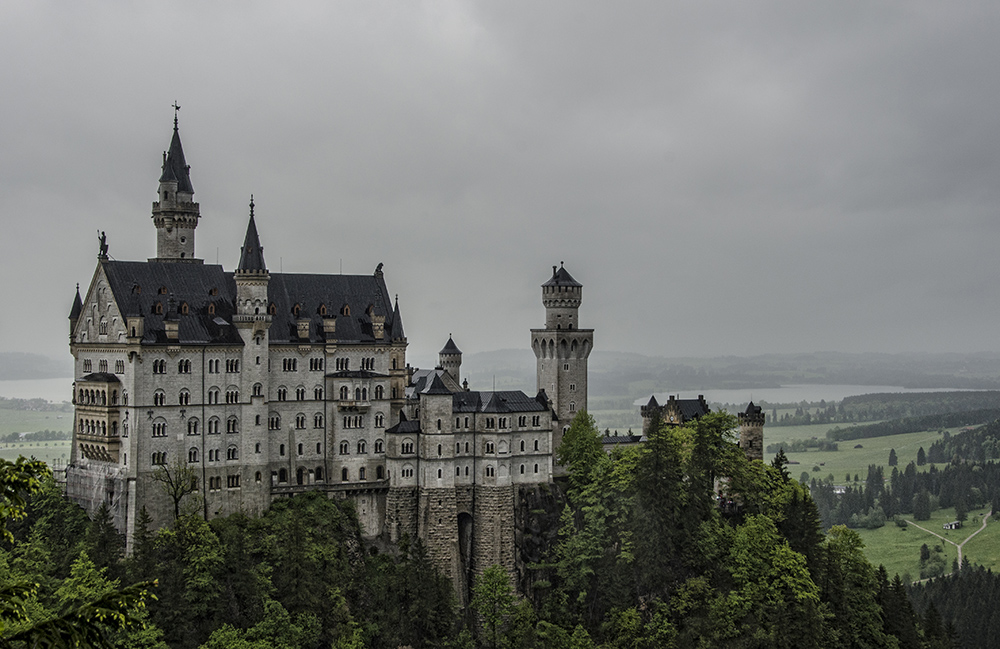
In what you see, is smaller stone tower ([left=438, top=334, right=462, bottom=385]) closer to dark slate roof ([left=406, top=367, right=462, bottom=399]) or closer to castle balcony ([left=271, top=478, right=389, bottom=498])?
dark slate roof ([left=406, top=367, right=462, bottom=399])

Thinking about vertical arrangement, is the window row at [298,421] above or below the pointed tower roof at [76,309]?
below

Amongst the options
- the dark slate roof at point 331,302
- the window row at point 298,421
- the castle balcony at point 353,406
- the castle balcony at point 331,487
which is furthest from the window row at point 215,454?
the dark slate roof at point 331,302

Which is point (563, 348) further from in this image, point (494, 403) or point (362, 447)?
point (362, 447)

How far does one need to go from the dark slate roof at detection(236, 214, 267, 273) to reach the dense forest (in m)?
21.2

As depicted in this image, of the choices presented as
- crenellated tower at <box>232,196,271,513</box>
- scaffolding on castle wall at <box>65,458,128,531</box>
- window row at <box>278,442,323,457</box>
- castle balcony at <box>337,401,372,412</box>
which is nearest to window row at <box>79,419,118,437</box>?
scaffolding on castle wall at <box>65,458,128,531</box>

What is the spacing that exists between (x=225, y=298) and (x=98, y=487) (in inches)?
763

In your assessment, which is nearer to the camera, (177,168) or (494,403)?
(494,403)

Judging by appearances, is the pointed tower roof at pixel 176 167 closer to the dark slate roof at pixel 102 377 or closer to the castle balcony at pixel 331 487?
the dark slate roof at pixel 102 377

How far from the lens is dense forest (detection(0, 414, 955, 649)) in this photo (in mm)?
83812

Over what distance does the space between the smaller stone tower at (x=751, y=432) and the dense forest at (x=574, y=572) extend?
7.55 meters

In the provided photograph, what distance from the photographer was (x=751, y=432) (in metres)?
116

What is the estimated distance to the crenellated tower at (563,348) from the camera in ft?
367

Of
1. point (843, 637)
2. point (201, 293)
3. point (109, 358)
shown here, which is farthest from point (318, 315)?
point (843, 637)

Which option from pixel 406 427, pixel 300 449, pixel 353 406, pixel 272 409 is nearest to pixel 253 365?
pixel 272 409
